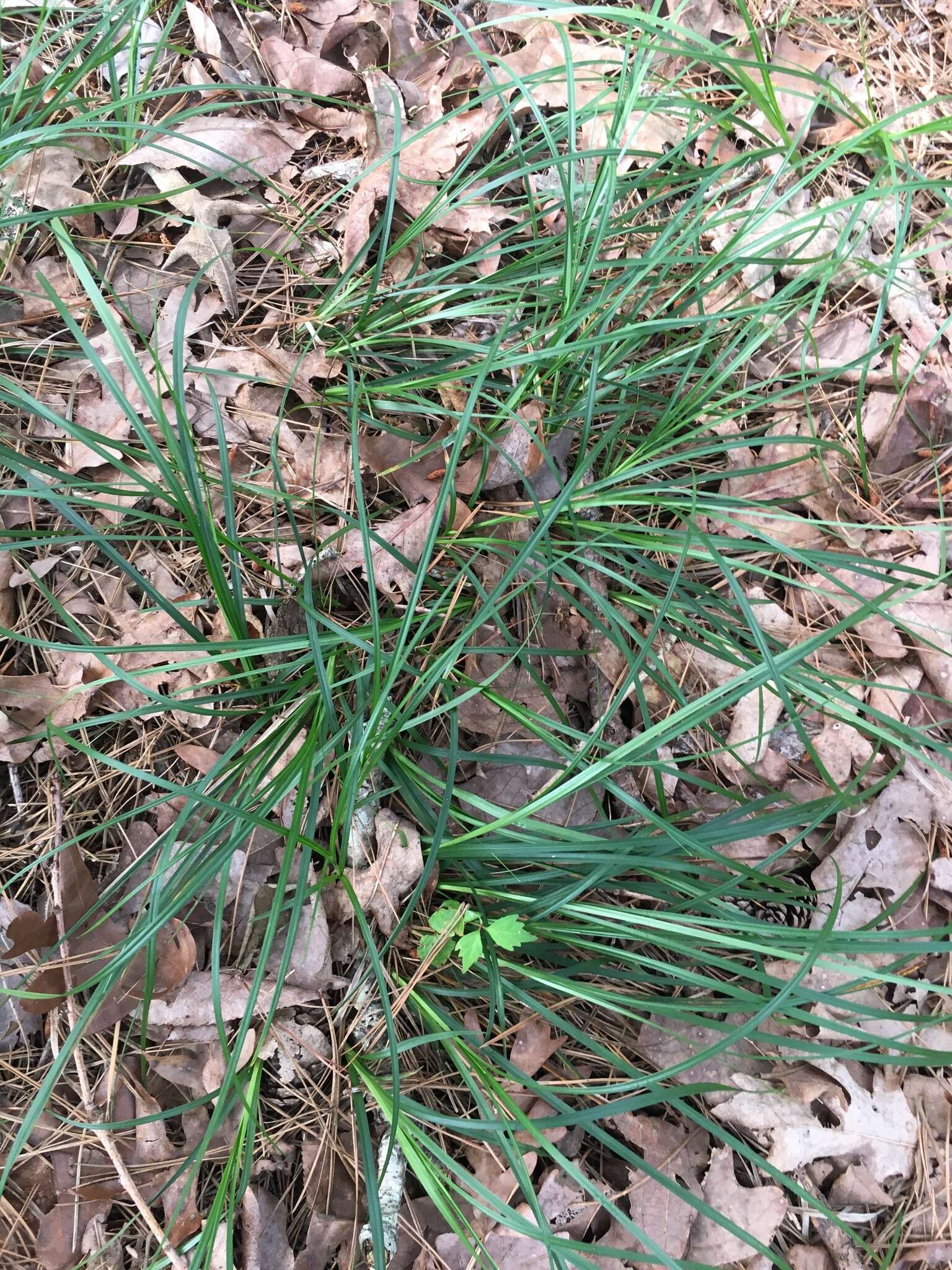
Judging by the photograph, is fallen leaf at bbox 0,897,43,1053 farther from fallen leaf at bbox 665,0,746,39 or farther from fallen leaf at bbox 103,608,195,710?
fallen leaf at bbox 665,0,746,39

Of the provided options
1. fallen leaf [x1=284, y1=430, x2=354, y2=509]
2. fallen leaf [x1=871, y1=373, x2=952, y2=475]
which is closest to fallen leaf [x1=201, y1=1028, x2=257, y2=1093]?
fallen leaf [x1=284, y1=430, x2=354, y2=509]

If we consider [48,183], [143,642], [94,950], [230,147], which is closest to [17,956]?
[94,950]

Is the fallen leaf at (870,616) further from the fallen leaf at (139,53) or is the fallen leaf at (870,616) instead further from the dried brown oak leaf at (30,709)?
the fallen leaf at (139,53)

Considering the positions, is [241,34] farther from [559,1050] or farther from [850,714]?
[559,1050]

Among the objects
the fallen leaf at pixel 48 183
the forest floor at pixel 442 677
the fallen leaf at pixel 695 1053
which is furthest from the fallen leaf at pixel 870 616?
the fallen leaf at pixel 48 183

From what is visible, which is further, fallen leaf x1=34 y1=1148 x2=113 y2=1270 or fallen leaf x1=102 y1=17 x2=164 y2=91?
fallen leaf x1=102 y1=17 x2=164 y2=91

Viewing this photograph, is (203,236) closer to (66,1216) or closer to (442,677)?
(442,677)

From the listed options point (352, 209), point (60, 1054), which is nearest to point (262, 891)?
point (60, 1054)
